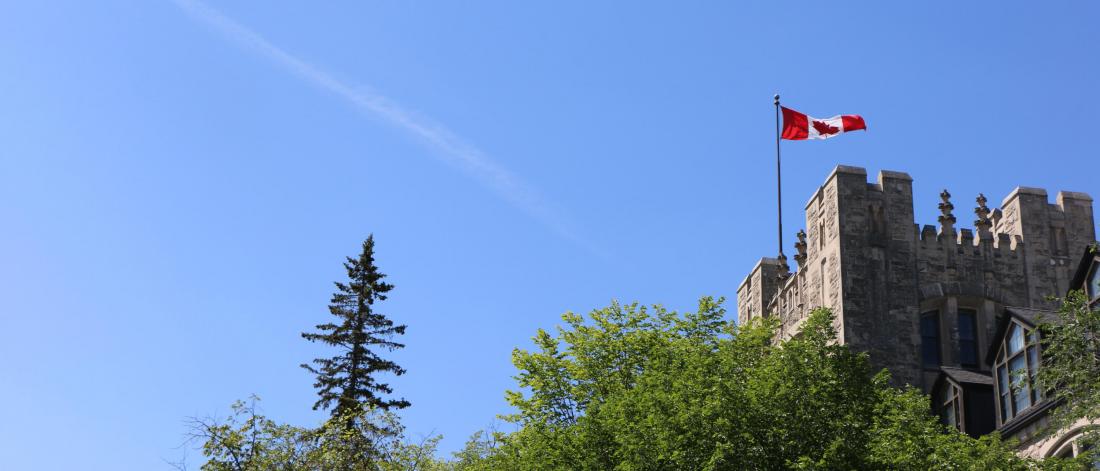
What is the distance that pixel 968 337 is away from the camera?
41938 mm

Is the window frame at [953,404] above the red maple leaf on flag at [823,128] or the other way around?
the other way around

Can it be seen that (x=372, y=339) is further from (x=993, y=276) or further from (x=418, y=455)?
(x=993, y=276)

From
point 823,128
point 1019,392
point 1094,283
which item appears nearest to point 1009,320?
point 1019,392

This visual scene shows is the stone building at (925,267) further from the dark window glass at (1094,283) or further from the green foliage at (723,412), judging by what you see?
the dark window glass at (1094,283)

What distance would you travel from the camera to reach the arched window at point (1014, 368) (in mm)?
32250

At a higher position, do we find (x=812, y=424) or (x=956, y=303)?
(x=956, y=303)

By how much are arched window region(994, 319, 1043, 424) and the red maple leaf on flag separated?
15.3 m

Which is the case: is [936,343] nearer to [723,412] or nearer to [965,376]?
[965,376]

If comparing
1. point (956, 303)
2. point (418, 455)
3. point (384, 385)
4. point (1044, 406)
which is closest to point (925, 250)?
point (956, 303)

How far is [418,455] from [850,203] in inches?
586

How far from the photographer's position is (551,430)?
35688 mm

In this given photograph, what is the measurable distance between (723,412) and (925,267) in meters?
14.3

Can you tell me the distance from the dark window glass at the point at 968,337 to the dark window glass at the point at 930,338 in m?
0.70

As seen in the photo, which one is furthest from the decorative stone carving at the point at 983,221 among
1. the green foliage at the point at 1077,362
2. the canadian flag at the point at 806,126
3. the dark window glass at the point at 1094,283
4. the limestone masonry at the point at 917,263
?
the green foliage at the point at 1077,362
